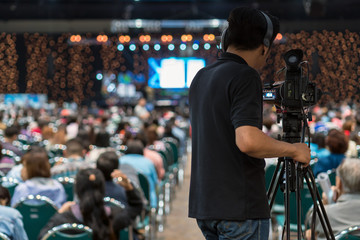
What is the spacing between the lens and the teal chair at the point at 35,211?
3613 mm

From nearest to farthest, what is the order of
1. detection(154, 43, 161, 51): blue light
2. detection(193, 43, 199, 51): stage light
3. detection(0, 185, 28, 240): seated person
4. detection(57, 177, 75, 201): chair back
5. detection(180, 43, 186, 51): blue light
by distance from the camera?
1. detection(0, 185, 28, 240): seated person
2. detection(57, 177, 75, 201): chair back
3. detection(193, 43, 199, 51): stage light
4. detection(180, 43, 186, 51): blue light
5. detection(154, 43, 161, 51): blue light

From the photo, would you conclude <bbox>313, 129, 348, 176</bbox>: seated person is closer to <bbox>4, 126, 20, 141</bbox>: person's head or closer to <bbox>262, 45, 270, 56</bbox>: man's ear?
<bbox>262, 45, 270, 56</bbox>: man's ear

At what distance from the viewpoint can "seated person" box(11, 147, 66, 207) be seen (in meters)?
4.32

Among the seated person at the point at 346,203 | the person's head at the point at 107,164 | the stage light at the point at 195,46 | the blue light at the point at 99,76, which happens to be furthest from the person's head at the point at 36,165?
the blue light at the point at 99,76

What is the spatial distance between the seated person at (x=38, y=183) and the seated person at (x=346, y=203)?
1.82 metres

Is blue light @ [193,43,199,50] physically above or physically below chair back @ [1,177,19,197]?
above

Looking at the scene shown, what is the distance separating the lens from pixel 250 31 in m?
2.17

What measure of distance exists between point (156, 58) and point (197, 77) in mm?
20882

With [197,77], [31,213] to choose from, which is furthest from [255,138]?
[31,213]

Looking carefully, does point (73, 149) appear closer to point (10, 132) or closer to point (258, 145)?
point (10, 132)

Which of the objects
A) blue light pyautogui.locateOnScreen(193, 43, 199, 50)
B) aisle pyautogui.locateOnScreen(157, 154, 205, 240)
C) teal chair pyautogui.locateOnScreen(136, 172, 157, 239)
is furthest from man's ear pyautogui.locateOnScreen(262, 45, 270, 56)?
blue light pyautogui.locateOnScreen(193, 43, 199, 50)

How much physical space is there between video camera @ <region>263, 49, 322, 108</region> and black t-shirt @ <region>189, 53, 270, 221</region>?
0.22 metres

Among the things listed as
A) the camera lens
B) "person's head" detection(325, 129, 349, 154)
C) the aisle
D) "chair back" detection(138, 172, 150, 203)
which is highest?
the camera lens

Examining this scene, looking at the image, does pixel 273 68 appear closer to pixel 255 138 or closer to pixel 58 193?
pixel 58 193
